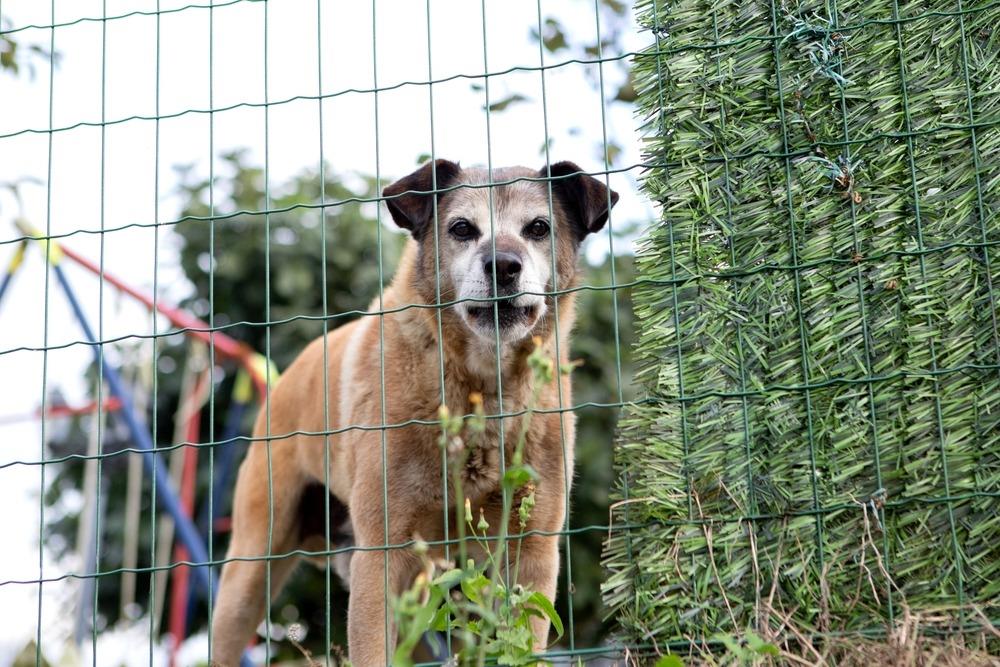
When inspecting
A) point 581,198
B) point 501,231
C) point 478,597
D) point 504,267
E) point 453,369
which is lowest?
point 478,597

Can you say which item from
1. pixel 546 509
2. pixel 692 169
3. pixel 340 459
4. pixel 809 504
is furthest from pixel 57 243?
pixel 809 504

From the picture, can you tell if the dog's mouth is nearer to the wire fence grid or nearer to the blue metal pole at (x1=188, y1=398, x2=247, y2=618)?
the wire fence grid

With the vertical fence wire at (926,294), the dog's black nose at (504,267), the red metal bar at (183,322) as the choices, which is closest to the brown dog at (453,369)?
the dog's black nose at (504,267)

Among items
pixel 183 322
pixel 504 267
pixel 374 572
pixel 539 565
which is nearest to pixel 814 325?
pixel 504 267

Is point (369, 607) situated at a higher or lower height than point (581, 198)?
lower

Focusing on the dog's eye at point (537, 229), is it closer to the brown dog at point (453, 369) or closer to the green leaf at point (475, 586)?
the brown dog at point (453, 369)

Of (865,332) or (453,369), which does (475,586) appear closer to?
(865,332)

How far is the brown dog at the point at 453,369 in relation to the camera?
3.79 meters

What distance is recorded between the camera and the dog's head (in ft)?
12.5

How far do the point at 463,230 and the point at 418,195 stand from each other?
0.22m

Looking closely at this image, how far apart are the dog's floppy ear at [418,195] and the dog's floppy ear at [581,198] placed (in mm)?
376

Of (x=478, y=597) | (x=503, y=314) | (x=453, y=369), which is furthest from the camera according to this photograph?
(x=453, y=369)

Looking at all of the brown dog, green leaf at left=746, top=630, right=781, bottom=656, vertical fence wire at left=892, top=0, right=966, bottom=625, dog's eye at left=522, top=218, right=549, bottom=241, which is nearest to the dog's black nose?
the brown dog

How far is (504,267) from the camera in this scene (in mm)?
3697
